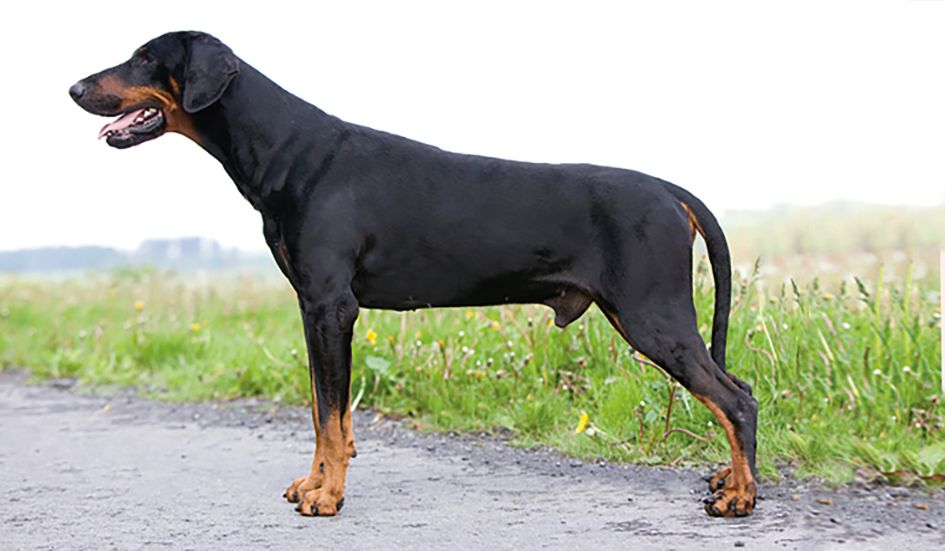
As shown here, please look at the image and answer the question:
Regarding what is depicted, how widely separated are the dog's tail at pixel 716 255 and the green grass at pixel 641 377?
620 mm

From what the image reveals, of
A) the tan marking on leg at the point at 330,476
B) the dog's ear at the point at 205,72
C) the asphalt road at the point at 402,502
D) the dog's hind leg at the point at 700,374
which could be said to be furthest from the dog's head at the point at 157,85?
the dog's hind leg at the point at 700,374

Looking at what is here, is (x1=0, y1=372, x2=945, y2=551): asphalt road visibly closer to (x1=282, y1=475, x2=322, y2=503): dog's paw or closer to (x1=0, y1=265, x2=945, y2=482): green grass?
(x1=282, y1=475, x2=322, y2=503): dog's paw

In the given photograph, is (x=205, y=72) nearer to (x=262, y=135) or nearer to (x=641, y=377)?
(x=262, y=135)

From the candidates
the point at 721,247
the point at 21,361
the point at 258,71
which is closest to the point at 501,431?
the point at 721,247

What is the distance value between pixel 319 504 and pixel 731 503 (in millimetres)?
1638

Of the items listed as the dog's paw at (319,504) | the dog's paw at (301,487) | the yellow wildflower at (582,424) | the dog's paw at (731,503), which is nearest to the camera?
the dog's paw at (731,503)

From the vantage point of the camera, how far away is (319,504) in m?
4.20

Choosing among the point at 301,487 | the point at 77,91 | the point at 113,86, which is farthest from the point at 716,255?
the point at 77,91

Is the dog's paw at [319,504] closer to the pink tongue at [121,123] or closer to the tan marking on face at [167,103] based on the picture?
the tan marking on face at [167,103]

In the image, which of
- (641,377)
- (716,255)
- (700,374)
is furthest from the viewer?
(641,377)

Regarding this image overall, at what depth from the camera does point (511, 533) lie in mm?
3893

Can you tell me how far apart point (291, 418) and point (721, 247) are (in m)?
3.27

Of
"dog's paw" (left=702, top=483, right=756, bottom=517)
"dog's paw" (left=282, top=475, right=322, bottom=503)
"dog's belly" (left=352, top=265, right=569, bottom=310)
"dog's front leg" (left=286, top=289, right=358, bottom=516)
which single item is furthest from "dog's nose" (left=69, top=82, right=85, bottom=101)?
"dog's paw" (left=702, top=483, right=756, bottom=517)

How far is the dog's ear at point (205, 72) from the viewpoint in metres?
4.45
